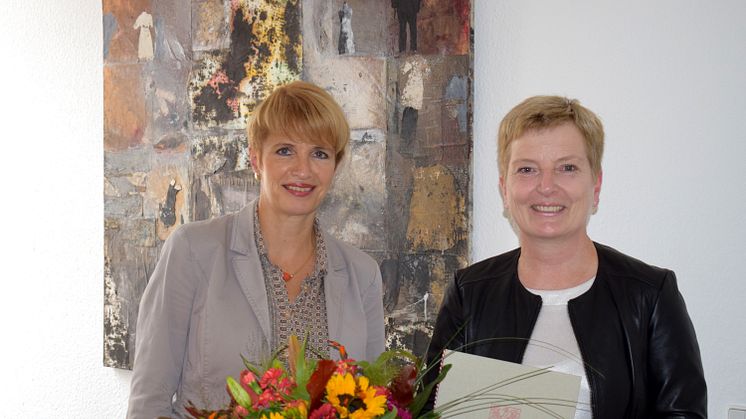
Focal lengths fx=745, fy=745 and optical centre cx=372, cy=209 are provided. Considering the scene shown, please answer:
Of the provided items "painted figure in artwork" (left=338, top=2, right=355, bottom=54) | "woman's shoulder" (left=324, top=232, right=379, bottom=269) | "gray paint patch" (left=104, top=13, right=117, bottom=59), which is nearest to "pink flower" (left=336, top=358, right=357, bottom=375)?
"woman's shoulder" (left=324, top=232, right=379, bottom=269)

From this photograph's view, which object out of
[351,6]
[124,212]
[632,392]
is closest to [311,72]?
[351,6]

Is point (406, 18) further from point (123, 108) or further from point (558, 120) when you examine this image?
point (123, 108)

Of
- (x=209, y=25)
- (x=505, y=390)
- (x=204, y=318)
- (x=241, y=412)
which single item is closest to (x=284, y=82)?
(x=209, y=25)

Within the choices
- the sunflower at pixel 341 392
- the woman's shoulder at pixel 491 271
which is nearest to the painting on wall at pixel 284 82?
the woman's shoulder at pixel 491 271

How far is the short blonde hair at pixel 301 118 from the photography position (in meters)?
2.06

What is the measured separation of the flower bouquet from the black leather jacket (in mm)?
310

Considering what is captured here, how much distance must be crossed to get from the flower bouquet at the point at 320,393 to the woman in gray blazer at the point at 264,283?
0.70 m

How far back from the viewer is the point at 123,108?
3131mm

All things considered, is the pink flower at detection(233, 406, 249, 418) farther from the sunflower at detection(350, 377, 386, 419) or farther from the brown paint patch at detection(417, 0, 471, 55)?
the brown paint patch at detection(417, 0, 471, 55)

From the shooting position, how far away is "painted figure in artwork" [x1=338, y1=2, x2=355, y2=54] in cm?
269

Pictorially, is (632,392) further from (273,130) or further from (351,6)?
(351,6)

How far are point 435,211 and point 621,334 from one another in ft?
3.38

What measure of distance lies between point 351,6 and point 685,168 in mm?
1264

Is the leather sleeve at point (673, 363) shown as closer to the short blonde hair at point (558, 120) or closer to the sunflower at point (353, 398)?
the short blonde hair at point (558, 120)
